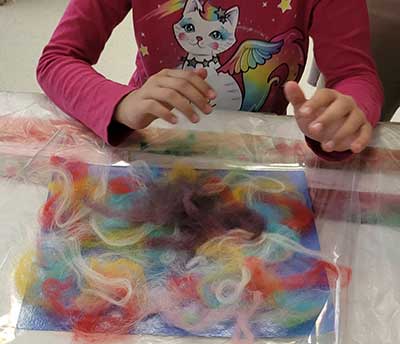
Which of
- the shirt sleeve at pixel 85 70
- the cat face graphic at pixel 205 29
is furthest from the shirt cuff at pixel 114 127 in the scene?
the cat face graphic at pixel 205 29

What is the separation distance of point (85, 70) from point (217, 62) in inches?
7.3

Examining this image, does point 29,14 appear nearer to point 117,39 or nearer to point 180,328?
point 117,39

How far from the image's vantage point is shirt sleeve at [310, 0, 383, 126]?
2.35 feet

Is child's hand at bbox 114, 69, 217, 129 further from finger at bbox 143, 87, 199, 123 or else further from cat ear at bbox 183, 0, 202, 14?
cat ear at bbox 183, 0, 202, 14

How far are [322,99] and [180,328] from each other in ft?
0.77

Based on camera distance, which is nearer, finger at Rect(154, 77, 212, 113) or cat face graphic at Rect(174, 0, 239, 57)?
finger at Rect(154, 77, 212, 113)

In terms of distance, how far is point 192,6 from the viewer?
0.75 meters

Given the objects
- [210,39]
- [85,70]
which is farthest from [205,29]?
[85,70]

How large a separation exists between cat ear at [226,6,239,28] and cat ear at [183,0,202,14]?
0.12 feet

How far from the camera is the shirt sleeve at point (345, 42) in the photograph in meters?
0.72

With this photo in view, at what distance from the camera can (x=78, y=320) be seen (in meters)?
0.44

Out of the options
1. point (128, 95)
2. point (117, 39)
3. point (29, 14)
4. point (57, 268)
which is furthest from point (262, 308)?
point (29, 14)

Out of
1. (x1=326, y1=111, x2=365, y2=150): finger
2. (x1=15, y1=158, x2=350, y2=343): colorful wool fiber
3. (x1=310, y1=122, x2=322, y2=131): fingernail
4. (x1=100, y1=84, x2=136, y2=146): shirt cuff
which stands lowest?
(x1=15, y1=158, x2=350, y2=343): colorful wool fiber

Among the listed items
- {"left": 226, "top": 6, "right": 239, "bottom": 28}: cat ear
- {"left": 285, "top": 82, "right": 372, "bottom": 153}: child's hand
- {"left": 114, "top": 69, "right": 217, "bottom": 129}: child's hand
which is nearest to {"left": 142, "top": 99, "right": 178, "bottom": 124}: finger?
{"left": 114, "top": 69, "right": 217, "bottom": 129}: child's hand
